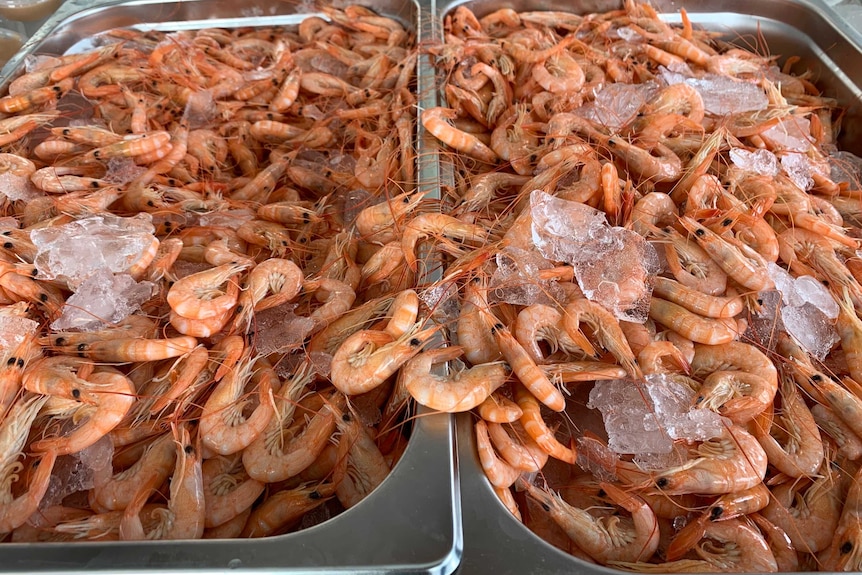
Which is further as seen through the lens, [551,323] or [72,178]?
[72,178]

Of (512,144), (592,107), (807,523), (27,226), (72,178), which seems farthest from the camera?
(592,107)

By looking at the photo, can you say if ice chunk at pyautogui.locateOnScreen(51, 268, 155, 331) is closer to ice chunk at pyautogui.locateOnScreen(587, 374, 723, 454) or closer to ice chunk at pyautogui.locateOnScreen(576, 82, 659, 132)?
ice chunk at pyautogui.locateOnScreen(587, 374, 723, 454)

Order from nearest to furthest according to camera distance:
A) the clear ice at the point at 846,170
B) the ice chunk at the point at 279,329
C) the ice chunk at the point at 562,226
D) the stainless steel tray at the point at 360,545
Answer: the stainless steel tray at the point at 360,545, the ice chunk at the point at 279,329, the ice chunk at the point at 562,226, the clear ice at the point at 846,170

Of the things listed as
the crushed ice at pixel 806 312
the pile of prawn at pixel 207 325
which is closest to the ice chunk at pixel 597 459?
the pile of prawn at pixel 207 325

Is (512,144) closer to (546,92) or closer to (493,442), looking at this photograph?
(546,92)

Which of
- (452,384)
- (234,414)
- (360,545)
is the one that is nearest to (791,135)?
(452,384)

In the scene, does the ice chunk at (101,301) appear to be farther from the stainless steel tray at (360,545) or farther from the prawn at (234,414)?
the stainless steel tray at (360,545)

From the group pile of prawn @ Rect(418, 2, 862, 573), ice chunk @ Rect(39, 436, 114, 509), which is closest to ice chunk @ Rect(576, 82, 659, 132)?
pile of prawn @ Rect(418, 2, 862, 573)

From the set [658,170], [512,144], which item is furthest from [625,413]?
[512,144]
